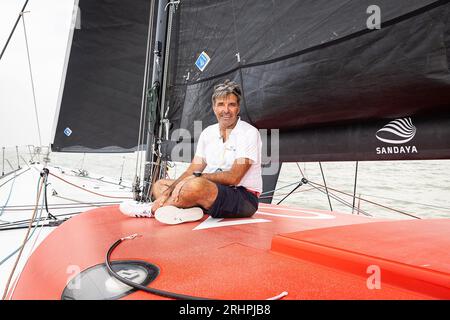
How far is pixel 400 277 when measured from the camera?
58cm

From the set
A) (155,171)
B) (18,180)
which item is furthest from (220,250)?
(18,180)

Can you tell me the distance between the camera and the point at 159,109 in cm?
246

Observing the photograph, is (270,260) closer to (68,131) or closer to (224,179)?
(224,179)

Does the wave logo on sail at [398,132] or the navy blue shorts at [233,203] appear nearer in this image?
the wave logo on sail at [398,132]

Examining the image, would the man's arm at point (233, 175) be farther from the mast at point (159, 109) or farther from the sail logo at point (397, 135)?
the mast at point (159, 109)

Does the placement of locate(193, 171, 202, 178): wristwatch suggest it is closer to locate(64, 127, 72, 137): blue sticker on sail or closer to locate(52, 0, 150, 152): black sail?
locate(52, 0, 150, 152): black sail

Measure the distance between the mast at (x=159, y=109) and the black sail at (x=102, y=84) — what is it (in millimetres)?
1162

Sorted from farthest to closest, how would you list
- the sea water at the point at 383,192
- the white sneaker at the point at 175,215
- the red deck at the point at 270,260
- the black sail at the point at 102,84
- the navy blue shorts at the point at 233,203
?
the sea water at the point at 383,192, the black sail at the point at 102,84, the navy blue shorts at the point at 233,203, the white sneaker at the point at 175,215, the red deck at the point at 270,260

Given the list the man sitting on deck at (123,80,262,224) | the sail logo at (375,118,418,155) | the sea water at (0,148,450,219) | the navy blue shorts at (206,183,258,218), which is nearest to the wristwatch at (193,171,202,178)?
the man sitting on deck at (123,80,262,224)

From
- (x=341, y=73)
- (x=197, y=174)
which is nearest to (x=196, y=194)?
(x=197, y=174)

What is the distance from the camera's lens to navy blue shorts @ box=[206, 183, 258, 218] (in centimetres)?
150

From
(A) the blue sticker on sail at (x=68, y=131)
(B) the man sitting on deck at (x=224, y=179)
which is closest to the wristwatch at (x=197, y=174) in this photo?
(B) the man sitting on deck at (x=224, y=179)

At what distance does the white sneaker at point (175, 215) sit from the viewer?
1371 mm
